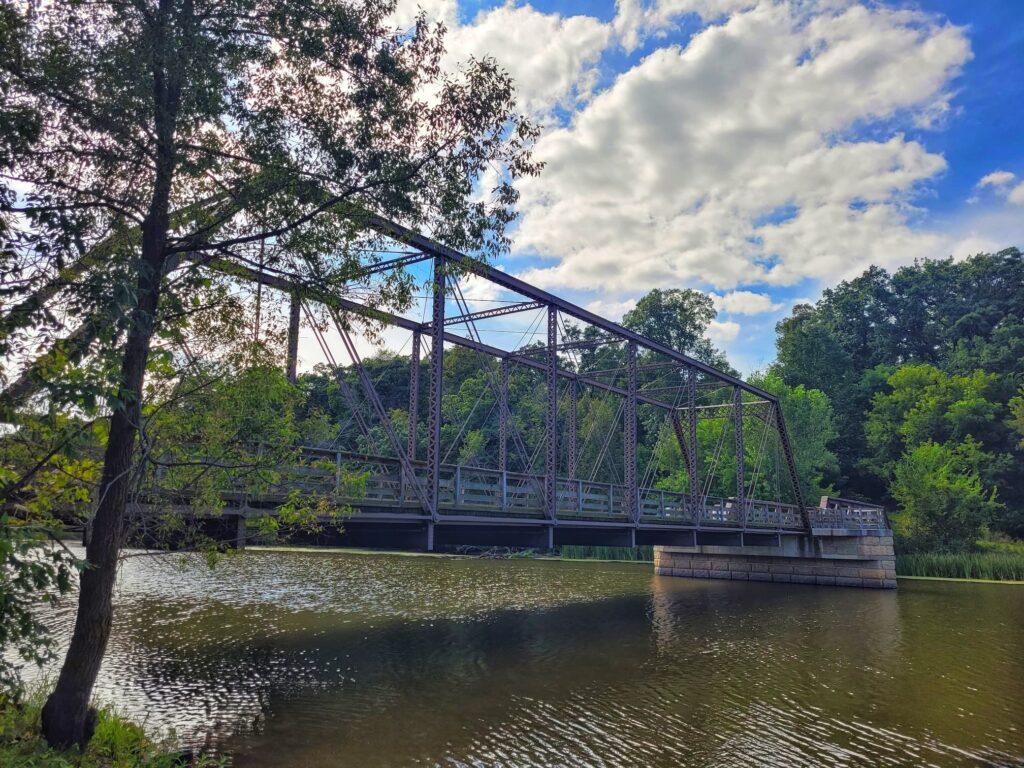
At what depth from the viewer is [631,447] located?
24.0 m

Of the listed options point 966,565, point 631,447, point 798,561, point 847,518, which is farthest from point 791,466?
point 631,447

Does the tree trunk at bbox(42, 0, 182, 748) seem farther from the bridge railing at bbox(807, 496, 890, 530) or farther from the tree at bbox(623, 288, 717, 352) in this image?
the tree at bbox(623, 288, 717, 352)

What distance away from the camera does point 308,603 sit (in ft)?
74.4

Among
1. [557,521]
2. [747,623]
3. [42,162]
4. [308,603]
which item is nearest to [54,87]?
[42,162]

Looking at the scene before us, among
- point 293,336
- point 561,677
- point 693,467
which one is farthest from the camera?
point 693,467

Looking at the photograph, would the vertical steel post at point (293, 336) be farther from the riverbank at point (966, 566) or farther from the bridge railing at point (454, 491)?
the riverbank at point (966, 566)

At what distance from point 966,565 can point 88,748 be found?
40.0 m

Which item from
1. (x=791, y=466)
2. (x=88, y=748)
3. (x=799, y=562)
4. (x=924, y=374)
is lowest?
(x=799, y=562)

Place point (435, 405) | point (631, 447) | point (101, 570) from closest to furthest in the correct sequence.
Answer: point (101, 570), point (435, 405), point (631, 447)

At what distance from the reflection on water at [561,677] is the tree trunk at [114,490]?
240cm

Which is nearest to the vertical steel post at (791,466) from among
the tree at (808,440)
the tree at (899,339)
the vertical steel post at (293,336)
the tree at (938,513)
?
the tree at (938,513)

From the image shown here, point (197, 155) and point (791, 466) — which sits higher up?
point (197, 155)

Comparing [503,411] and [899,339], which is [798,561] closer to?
[503,411]

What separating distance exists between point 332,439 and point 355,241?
6.68m
